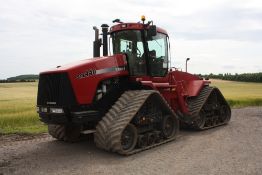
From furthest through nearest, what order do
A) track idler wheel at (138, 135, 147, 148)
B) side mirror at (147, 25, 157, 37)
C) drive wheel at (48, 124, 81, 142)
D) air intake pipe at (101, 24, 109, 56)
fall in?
1. air intake pipe at (101, 24, 109, 56)
2. drive wheel at (48, 124, 81, 142)
3. side mirror at (147, 25, 157, 37)
4. track idler wheel at (138, 135, 147, 148)

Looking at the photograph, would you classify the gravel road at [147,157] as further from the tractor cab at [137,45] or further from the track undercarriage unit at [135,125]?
the tractor cab at [137,45]

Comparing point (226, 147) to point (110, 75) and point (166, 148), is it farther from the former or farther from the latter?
point (110, 75)

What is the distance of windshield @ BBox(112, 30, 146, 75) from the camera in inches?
425

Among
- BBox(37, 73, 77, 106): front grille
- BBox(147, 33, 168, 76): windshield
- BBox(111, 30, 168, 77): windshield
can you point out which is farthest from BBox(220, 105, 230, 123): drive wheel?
BBox(37, 73, 77, 106): front grille

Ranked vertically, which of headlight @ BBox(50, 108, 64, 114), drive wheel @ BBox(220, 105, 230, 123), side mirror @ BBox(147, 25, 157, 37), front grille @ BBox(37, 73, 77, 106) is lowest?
drive wheel @ BBox(220, 105, 230, 123)

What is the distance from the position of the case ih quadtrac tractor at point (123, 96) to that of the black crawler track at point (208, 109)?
1.5 inches

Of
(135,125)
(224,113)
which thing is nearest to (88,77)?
(135,125)

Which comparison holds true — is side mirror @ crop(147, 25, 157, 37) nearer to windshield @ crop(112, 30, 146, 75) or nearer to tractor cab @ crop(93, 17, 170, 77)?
tractor cab @ crop(93, 17, 170, 77)

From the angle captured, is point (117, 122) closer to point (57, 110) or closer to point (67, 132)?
point (57, 110)

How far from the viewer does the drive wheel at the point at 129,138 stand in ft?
30.3

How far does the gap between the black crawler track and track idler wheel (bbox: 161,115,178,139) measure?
150 centimetres

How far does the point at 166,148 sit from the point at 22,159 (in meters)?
3.59

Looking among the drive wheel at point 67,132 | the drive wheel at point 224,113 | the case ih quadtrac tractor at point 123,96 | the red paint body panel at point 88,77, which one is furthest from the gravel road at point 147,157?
the drive wheel at point 224,113

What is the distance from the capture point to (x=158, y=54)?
37.8 ft
